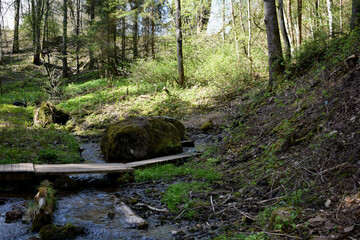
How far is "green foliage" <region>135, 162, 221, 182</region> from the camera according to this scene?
241 inches

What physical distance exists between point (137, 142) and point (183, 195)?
3.69 m

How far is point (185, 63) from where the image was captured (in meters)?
19.6

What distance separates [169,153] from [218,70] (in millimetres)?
8234

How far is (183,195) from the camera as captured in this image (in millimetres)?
5020

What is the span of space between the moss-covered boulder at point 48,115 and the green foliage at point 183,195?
32.9 feet

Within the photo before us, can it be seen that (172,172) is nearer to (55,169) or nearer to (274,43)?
(55,169)

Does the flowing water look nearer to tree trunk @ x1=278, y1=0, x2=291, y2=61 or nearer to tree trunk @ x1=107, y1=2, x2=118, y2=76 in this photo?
tree trunk @ x1=278, y1=0, x2=291, y2=61

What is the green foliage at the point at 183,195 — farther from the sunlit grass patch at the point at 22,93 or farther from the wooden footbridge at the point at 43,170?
the sunlit grass patch at the point at 22,93

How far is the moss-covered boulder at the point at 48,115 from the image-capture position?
13.5 meters

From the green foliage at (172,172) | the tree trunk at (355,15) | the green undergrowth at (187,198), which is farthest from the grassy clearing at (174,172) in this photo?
the tree trunk at (355,15)

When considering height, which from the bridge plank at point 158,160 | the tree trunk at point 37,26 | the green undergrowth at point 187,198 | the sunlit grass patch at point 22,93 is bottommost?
the green undergrowth at point 187,198

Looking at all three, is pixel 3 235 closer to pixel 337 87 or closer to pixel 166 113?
pixel 337 87

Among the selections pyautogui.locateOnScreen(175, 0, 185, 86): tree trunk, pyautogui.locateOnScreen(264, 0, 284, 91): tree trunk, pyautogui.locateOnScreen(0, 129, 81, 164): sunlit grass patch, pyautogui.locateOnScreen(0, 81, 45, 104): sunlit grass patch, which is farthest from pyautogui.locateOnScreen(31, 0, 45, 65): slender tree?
pyautogui.locateOnScreen(264, 0, 284, 91): tree trunk

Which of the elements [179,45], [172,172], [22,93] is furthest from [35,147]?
[22,93]
